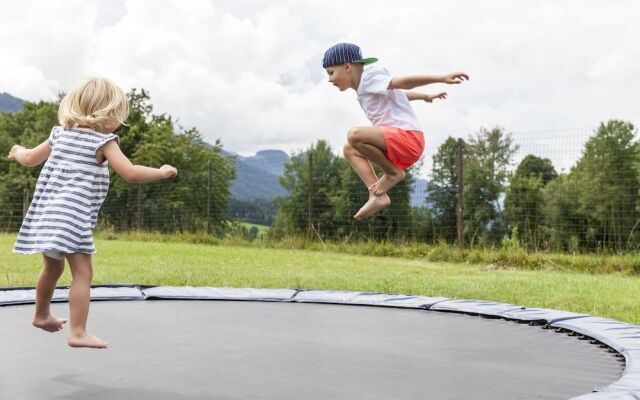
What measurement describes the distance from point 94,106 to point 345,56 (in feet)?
2.88

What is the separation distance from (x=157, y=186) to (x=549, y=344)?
432 inches

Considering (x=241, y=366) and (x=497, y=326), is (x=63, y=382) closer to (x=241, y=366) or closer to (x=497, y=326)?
(x=241, y=366)

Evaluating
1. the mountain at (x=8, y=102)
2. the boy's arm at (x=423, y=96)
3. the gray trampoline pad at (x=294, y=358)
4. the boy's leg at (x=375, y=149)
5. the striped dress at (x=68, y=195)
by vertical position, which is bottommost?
the gray trampoline pad at (x=294, y=358)

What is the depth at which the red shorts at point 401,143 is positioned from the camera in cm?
237

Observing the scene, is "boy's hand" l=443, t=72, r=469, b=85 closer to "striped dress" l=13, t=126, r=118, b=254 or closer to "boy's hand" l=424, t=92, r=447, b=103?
"boy's hand" l=424, t=92, r=447, b=103

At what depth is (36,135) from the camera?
765 inches

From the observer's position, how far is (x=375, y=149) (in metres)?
2.41

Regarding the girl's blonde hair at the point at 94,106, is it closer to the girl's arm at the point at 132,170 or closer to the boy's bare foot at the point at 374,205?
the girl's arm at the point at 132,170

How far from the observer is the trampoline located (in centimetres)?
173

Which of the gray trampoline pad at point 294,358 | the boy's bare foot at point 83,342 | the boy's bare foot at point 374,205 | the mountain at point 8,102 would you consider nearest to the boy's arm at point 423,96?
the boy's bare foot at point 374,205

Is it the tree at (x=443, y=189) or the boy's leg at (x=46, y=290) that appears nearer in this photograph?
the boy's leg at (x=46, y=290)

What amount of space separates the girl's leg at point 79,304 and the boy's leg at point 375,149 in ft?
3.28

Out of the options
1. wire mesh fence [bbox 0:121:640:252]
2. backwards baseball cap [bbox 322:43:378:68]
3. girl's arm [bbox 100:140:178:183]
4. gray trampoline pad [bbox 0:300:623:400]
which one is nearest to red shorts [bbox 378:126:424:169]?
backwards baseball cap [bbox 322:43:378:68]

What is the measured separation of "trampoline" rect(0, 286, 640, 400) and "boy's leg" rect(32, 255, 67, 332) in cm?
12
